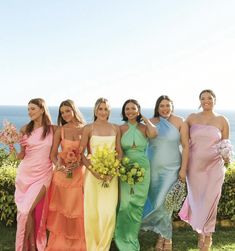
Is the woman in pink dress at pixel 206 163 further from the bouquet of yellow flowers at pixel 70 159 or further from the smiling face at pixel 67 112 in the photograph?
the smiling face at pixel 67 112

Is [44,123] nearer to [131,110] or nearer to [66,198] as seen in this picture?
[66,198]

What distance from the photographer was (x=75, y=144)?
7484 millimetres

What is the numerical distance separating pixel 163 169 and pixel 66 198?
5.78 ft

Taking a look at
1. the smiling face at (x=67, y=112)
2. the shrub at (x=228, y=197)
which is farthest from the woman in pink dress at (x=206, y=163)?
the smiling face at (x=67, y=112)

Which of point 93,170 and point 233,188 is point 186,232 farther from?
point 93,170

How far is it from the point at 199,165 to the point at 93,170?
75.8 inches

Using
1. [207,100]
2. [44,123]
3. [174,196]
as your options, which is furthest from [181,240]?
[44,123]

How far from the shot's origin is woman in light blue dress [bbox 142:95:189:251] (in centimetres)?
784

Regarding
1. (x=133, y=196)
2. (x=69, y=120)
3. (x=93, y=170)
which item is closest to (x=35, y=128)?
(x=69, y=120)

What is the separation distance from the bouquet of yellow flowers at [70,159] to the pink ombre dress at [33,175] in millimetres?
347

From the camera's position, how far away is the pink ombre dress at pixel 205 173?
7.82 metres

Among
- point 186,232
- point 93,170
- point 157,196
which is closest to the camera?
point 93,170

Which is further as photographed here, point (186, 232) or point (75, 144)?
point (186, 232)

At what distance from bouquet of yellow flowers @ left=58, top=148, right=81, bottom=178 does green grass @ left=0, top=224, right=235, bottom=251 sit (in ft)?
5.94
